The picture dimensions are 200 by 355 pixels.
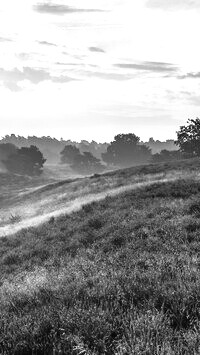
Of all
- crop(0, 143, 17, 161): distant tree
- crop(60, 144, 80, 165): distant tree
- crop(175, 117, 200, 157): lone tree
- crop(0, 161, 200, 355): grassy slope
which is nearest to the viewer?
crop(0, 161, 200, 355): grassy slope

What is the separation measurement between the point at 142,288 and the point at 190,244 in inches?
121

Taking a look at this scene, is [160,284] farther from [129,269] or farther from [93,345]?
[93,345]

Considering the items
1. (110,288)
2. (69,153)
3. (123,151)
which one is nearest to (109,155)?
(123,151)

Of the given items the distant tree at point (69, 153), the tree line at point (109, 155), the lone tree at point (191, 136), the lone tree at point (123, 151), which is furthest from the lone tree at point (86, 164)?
the lone tree at point (191, 136)

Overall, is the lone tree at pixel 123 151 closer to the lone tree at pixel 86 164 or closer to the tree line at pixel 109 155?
the tree line at pixel 109 155

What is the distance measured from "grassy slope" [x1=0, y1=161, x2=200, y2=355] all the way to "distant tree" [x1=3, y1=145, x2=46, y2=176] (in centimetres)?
8227

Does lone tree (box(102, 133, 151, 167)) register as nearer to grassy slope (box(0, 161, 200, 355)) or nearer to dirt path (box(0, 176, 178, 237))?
dirt path (box(0, 176, 178, 237))

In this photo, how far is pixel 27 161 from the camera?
93062 mm

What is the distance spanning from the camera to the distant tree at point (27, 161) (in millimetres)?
92812

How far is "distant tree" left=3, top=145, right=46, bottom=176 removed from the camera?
305 feet

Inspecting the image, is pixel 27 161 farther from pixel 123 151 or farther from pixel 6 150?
pixel 123 151

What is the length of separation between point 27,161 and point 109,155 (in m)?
42.9

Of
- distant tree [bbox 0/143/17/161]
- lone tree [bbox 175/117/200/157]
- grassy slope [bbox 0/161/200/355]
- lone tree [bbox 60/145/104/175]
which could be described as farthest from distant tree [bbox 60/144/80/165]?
grassy slope [bbox 0/161/200/355]

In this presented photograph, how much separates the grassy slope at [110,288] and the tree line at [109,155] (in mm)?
59432
